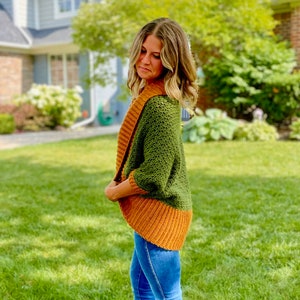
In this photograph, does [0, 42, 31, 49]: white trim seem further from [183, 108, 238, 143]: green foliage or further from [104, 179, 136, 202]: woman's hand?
[104, 179, 136, 202]: woman's hand

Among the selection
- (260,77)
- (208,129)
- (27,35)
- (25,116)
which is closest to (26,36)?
(27,35)


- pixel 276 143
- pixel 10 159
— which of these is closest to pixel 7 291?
pixel 10 159

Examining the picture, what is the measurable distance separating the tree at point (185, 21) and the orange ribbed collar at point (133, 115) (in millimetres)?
6699

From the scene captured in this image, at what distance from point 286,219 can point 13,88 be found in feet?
42.8

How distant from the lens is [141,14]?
31.6 ft

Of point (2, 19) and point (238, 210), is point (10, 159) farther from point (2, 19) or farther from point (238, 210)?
point (2, 19)

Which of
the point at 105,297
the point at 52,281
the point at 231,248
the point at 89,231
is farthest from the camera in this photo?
the point at 89,231

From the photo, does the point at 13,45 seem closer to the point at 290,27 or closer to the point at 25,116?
the point at 25,116

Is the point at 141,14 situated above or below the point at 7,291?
above

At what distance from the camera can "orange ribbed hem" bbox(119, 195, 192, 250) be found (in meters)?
1.55

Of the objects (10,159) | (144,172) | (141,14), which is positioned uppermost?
(141,14)

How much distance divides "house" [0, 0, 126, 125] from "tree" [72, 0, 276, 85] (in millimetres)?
3006

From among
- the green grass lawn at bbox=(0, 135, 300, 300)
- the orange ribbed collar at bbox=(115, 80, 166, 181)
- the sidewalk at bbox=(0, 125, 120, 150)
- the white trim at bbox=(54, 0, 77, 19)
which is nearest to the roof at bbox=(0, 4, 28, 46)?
the white trim at bbox=(54, 0, 77, 19)

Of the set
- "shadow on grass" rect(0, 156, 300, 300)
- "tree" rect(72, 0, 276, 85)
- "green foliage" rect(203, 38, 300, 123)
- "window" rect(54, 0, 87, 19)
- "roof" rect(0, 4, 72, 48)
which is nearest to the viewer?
"shadow on grass" rect(0, 156, 300, 300)
